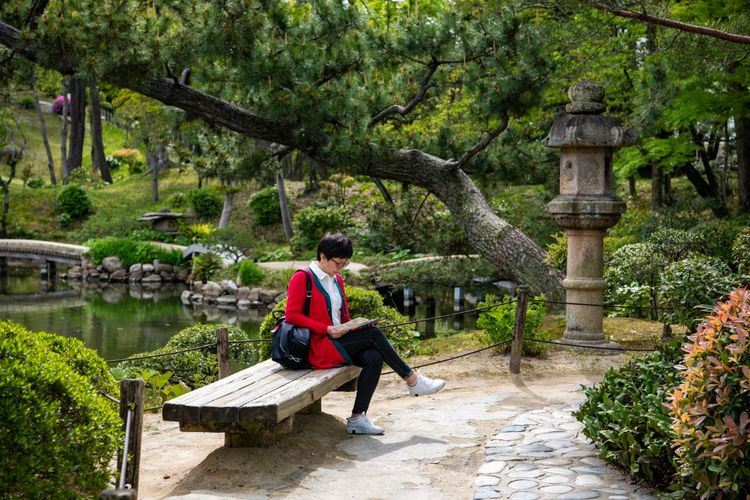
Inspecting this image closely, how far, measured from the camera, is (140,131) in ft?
111

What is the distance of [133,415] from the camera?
4699mm

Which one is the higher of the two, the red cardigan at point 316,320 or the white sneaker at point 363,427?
the red cardigan at point 316,320

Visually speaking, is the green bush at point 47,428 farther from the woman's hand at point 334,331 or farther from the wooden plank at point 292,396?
the woman's hand at point 334,331

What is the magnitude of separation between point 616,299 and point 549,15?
970cm

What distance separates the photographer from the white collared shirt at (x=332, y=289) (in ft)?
21.3

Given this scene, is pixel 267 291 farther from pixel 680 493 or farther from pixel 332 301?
A: pixel 680 493

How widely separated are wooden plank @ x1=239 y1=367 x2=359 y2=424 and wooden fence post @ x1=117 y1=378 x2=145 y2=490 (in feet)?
2.24

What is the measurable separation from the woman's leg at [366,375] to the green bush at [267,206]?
2506cm

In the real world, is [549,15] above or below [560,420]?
above

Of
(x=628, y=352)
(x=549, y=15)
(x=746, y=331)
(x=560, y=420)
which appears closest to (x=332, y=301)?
(x=560, y=420)

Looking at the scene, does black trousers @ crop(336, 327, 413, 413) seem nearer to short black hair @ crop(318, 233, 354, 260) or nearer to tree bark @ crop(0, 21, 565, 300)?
Result: short black hair @ crop(318, 233, 354, 260)

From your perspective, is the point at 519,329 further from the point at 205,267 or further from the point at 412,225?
the point at 205,267

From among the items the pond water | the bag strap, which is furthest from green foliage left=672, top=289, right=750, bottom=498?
the pond water

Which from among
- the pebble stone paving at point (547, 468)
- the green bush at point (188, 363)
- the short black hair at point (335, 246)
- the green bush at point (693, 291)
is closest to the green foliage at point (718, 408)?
the pebble stone paving at point (547, 468)
